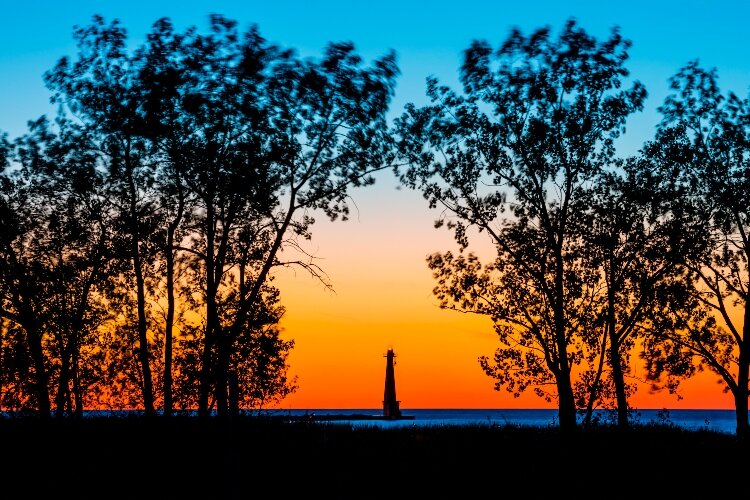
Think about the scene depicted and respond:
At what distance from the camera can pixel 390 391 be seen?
146 meters

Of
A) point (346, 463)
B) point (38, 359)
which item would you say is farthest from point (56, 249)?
point (346, 463)

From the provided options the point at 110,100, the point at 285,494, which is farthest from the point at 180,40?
the point at 285,494

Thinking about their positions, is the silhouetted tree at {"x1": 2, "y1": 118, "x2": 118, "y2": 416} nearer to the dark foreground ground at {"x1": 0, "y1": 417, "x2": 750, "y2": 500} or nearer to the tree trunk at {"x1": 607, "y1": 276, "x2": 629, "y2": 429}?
the dark foreground ground at {"x1": 0, "y1": 417, "x2": 750, "y2": 500}

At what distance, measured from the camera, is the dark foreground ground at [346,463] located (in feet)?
76.7

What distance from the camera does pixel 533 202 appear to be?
37250 millimetres

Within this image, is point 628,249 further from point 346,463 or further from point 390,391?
point 390,391

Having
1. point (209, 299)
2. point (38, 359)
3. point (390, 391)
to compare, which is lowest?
point (390, 391)

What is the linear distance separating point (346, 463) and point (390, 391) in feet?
399

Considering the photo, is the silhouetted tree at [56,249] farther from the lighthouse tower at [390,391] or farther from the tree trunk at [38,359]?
the lighthouse tower at [390,391]

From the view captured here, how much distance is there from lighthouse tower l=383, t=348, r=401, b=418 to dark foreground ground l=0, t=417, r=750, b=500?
110m

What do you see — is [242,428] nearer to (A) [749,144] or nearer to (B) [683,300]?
(B) [683,300]

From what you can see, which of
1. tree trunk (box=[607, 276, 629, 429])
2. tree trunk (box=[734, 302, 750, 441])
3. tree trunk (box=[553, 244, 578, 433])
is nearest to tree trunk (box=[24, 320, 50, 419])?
tree trunk (box=[553, 244, 578, 433])

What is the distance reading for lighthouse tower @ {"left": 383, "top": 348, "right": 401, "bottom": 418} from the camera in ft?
471

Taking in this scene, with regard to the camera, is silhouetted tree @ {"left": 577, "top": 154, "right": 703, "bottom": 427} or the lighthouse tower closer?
silhouetted tree @ {"left": 577, "top": 154, "right": 703, "bottom": 427}
